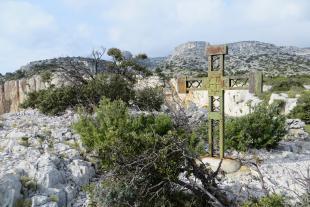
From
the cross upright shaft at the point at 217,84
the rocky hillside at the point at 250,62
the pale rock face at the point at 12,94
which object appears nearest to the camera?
→ the cross upright shaft at the point at 217,84

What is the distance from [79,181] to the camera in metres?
6.85

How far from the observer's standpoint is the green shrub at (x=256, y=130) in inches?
378

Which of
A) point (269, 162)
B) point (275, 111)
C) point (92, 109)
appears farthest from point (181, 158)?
point (92, 109)

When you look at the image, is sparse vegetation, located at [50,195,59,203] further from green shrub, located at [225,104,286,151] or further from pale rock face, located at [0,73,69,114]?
pale rock face, located at [0,73,69,114]

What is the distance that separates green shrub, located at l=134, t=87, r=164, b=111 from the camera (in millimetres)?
15384

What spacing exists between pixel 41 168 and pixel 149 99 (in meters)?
9.36

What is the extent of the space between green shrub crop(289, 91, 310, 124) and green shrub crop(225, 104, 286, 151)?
1178cm

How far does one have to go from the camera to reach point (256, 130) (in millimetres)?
10102

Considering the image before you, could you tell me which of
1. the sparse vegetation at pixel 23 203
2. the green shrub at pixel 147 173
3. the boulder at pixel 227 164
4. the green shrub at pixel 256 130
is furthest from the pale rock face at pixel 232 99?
the sparse vegetation at pixel 23 203

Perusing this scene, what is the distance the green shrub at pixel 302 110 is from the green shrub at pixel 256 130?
11783 mm

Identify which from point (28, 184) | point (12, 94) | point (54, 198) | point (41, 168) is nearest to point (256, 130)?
point (41, 168)

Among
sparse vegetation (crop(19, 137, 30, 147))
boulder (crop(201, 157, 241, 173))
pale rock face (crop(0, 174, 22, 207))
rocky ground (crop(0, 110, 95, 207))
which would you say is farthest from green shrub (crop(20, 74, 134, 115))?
pale rock face (crop(0, 174, 22, 207))

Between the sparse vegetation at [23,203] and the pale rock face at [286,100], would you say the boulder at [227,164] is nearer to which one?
the sparse vegetation at [23,203]

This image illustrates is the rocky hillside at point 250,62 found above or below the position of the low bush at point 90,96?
above
